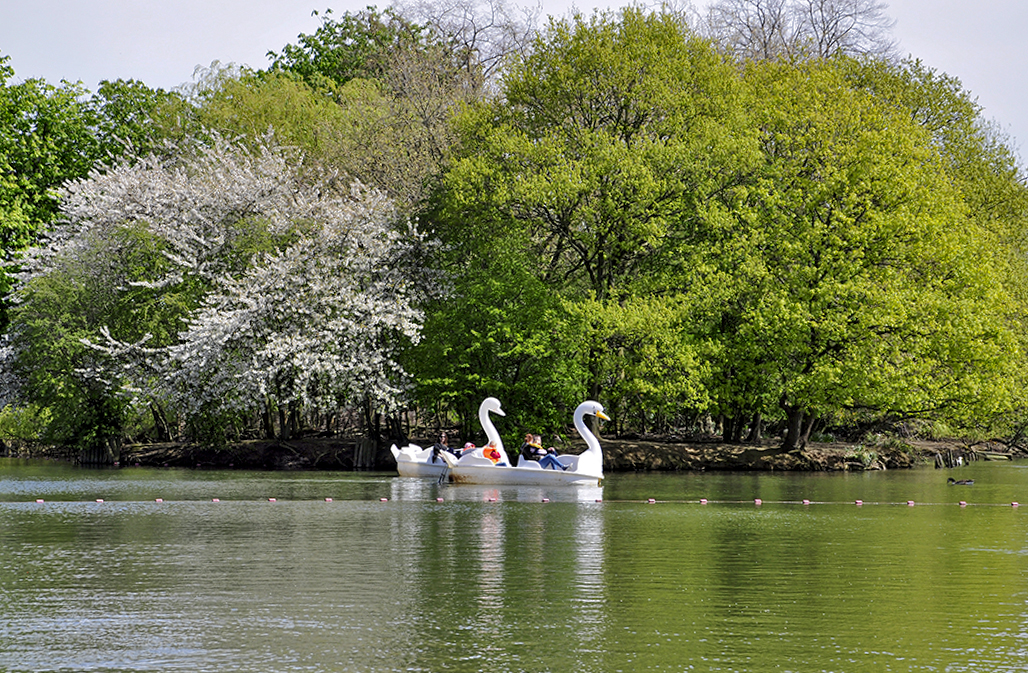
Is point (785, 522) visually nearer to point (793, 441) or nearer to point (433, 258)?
point (793, 441)

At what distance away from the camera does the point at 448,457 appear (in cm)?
3791

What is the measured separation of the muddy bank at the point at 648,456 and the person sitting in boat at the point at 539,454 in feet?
20.8

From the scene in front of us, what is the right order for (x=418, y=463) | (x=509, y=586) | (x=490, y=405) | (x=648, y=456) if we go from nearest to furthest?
(x=509, y=586), (x=490, y=405), (x=418, y=463), (x=648, y=456)

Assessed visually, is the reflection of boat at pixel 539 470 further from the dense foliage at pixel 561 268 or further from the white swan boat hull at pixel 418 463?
the dense foliage at pixel 561 268

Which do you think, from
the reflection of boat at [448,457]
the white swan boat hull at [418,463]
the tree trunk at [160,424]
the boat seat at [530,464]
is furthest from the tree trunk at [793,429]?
the tree trunk at [160,424]

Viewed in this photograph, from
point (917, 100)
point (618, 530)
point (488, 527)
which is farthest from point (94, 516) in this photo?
point (917, 100)

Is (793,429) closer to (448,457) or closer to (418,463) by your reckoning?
(418,463)

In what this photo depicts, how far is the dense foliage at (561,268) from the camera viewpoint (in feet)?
146

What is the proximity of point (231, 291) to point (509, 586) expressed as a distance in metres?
33.3

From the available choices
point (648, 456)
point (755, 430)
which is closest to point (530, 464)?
point (648, 456)

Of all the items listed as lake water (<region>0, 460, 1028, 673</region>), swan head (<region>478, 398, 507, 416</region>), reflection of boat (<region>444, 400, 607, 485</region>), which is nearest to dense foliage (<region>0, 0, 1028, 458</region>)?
swan head (<region>478, 398, 507, 416</region>)

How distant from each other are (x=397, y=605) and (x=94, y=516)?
1289 cm

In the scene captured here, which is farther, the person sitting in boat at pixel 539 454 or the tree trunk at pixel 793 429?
the tree trunk at pixel 793 429

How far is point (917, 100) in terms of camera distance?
5466 centimetres
